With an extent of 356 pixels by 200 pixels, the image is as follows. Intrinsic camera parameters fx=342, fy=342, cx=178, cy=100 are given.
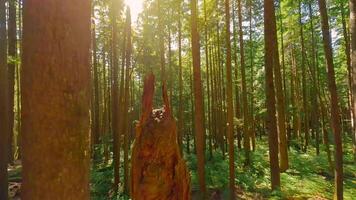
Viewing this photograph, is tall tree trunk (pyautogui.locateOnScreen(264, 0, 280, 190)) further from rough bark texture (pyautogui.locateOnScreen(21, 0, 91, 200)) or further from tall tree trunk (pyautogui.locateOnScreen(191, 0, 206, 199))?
rough bark texture (pyautogui.locateOnScreen(21, 0, 91, 200))

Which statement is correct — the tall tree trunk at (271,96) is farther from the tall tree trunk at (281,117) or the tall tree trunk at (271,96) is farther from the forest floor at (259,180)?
the tall tree trunk at (281,117)

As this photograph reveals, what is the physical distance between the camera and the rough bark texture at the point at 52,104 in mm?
1496

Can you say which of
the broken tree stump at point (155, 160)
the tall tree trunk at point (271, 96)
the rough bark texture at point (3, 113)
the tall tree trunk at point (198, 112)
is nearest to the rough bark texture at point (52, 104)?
the broken tree stump at point (155, 160)

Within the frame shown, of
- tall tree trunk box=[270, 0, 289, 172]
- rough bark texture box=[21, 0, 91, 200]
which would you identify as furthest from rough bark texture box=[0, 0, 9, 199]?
tall tree trunk box=[270, 0, 289, 172]

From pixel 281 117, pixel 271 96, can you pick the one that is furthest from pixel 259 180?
pixel 271 96

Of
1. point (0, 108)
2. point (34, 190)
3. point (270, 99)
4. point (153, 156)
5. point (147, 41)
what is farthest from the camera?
point (147, 41)

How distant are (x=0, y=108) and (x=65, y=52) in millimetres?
8284

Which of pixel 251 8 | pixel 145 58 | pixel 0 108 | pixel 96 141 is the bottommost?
pixel 96 141

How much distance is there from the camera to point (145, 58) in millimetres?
25172

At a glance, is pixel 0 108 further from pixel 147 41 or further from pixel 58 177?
pixel 147 41

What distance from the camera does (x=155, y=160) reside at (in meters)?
4.30

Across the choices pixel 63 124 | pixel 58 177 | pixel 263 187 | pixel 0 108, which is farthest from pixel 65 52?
pixel 263 187

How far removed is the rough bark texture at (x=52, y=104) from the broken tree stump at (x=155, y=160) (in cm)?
272

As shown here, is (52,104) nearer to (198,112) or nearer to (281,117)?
(198,112)
